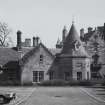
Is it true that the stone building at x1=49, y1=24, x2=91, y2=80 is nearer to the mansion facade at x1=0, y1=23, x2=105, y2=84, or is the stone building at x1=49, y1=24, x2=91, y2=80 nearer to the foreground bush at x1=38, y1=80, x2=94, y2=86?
the mansion facade at x1=0, y1=23, x2=105, y2=84

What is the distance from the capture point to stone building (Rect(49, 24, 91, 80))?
48.7 metres

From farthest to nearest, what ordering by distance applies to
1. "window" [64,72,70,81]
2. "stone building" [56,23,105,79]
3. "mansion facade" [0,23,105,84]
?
1. "stone building" [56,23,105,79]
2. "window" [64,72,70,81]
3. "mansion facade" [0,23,105,84]

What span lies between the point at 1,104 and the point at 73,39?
29465 millimetres

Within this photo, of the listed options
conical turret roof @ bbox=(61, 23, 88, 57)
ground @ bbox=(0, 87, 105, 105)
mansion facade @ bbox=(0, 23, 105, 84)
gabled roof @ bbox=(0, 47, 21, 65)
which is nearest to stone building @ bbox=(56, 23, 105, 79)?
mansion facade @ bbox=(0, 23, 105, 84)

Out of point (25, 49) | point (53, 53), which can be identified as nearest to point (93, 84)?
point (53, 53)

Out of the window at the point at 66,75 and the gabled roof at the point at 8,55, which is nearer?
the window at the point at 66,75

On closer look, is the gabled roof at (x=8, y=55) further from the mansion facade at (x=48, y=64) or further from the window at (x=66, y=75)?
the window at (x=66, y=75)

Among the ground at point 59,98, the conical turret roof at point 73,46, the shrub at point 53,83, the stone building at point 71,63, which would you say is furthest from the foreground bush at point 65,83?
the ground at point 59,98

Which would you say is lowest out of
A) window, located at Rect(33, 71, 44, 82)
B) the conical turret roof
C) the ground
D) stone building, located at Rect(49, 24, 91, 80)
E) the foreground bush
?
the ground

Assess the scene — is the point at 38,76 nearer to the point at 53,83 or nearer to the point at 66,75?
the point at 53,83

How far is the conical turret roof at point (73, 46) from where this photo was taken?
49188 millimetres

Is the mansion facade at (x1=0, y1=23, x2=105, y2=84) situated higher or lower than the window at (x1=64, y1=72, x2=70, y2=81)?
higher

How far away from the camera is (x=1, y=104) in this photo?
73.8 ft

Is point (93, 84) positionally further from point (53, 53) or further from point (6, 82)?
point (6, 82)
